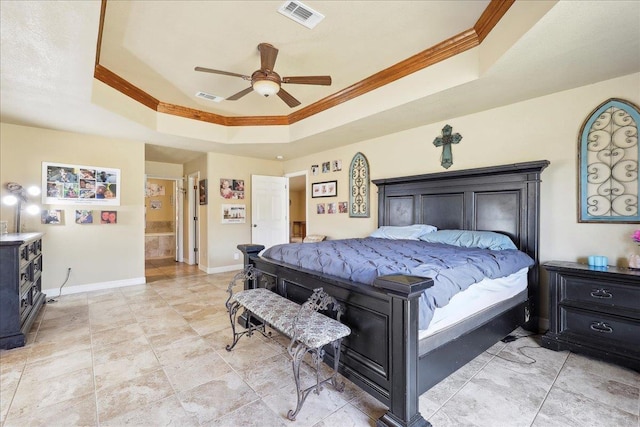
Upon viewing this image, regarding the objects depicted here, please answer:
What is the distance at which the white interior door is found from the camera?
6.10 metres

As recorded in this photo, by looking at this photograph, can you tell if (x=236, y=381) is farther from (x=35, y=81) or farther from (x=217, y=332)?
(x=35, y=81)

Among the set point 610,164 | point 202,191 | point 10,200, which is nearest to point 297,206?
point 202,191

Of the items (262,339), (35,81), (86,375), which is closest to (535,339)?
(262,339)

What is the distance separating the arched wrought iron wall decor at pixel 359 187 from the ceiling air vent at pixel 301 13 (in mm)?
2638

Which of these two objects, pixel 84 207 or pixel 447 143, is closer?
pixel 447 143

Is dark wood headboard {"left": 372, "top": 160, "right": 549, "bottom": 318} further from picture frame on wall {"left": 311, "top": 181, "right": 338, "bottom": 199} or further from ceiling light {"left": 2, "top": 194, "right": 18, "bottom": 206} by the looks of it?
ceiling light {"left": 2, "top": 194, "right": 18, "bottom": 206}

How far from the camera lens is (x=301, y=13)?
230 cm

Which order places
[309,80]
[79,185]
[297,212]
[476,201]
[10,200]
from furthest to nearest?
[297,212]
[79,185]
[10,200]
[476,201]
[309,80]

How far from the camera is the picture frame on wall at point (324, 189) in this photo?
5359mm

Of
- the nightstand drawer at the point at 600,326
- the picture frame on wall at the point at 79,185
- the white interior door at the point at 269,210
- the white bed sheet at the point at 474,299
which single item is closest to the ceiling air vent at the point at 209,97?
the picture frame on wall at the point at 79,185

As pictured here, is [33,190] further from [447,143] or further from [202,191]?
[447,143]

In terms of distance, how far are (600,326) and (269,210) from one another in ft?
17.5

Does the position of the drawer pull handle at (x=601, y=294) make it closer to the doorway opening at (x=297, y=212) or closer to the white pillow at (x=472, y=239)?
the white pillow at (x=472, y=239)

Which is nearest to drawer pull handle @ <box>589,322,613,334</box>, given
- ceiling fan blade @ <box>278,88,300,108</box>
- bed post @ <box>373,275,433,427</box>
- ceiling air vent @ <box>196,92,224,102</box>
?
bed post @ <box>373,275,433,427</box>
